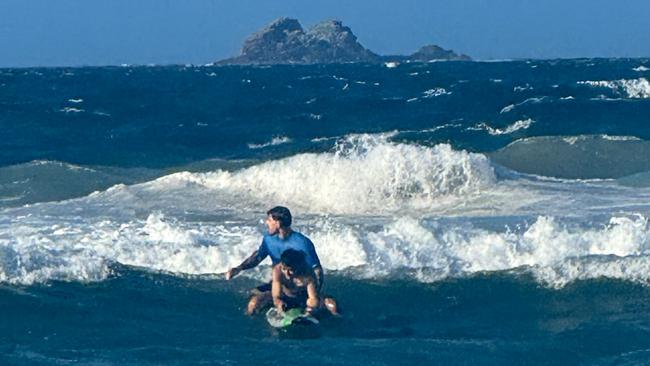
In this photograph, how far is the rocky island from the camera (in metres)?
109

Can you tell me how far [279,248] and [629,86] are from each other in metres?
37.3

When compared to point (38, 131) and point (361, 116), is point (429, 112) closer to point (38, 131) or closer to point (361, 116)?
point (361, 116)

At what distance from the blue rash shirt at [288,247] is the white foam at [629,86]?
114 feet

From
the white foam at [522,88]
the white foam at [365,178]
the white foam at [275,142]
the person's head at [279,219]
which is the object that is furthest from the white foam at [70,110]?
the person's head at [279,219]

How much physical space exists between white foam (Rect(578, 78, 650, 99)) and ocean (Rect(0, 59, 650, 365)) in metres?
3.44

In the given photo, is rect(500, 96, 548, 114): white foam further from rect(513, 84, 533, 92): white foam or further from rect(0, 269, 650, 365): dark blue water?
rect(0, 269, 650, 365): dark blue water

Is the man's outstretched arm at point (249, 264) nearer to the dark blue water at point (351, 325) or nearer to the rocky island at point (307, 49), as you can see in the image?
the dark blue water at point (351, 325)

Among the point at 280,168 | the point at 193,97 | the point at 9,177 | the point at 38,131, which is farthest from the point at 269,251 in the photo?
the point at 193,97

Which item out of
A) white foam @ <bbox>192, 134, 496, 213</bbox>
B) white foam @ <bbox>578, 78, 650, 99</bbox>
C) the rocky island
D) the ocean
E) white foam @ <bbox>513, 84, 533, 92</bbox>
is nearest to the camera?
the ocean

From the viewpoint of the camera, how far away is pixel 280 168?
2239 centimetres

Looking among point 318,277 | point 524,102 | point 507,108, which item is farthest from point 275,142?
point 318,277

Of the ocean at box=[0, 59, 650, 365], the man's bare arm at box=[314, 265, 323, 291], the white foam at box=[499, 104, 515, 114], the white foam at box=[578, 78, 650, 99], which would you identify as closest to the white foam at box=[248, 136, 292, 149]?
the ocean at box=[0, 59, 650, 365]

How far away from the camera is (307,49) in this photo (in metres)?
110

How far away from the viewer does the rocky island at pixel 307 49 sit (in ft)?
357
